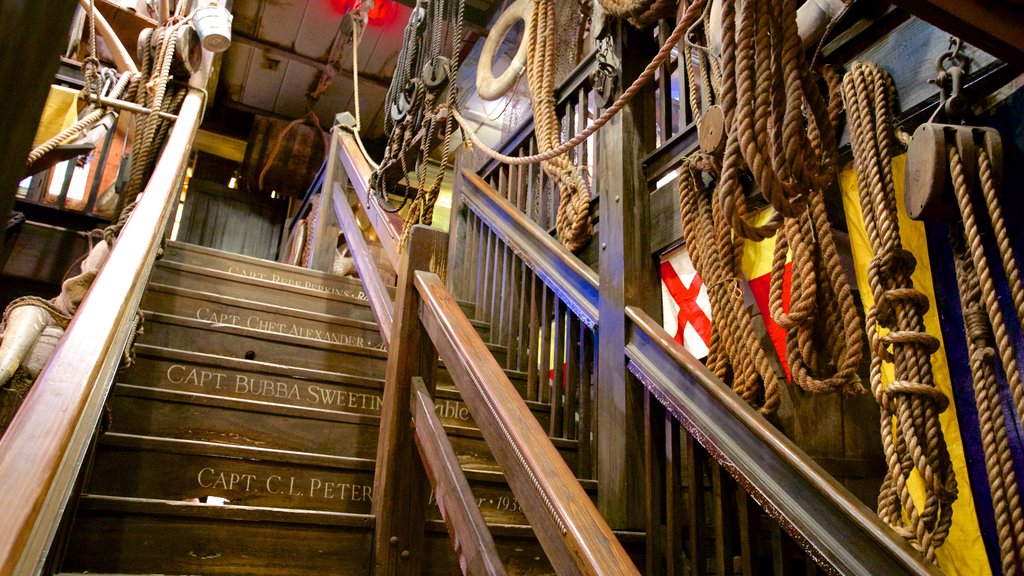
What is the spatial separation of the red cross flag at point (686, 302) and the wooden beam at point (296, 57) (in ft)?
15.6

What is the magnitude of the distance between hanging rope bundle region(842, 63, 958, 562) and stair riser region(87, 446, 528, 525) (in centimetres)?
122

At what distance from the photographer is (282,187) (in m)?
7.40

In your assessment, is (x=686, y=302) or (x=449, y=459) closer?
(x=449, y=459)

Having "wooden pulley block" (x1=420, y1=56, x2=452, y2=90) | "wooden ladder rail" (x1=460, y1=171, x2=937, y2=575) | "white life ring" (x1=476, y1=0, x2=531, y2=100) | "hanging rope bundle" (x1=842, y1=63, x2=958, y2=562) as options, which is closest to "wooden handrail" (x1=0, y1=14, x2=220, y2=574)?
"wooden pulley block" (x1=420, y1=56, x2=452, y2=90)

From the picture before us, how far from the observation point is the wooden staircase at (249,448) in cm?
179

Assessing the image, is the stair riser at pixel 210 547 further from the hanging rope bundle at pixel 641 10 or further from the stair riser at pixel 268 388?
the hanging rope bundle at pixel 641 10

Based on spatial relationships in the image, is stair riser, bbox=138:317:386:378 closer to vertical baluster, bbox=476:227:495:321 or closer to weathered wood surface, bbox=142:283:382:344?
Result: weathered wood surface, bbox=142:283:382:344

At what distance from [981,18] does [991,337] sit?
72 cm

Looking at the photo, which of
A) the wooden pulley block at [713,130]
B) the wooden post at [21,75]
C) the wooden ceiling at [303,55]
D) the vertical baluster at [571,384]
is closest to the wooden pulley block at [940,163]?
the wooden pulley block at [713,130]

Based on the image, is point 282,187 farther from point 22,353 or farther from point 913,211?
point 913,211

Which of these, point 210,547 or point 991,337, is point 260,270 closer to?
point 210,547

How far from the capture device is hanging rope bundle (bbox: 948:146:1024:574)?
4.66 ft

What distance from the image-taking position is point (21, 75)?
0.33 meters

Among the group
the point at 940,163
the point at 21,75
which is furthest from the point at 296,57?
the point at 21,75
